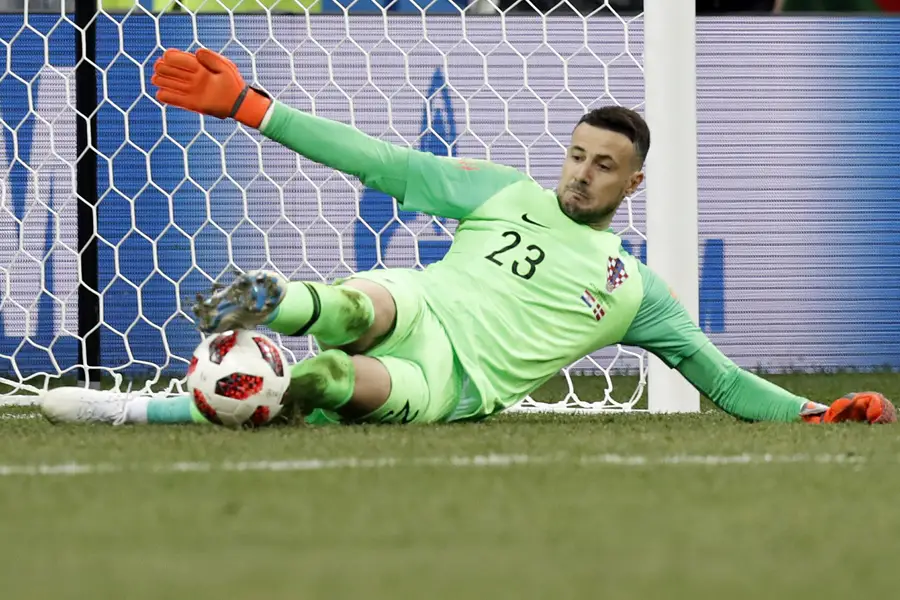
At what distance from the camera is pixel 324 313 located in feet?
8.32

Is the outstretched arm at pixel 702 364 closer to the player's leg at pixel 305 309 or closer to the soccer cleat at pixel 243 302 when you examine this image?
the player's leg at pixel 305 309

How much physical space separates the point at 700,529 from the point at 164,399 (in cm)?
147

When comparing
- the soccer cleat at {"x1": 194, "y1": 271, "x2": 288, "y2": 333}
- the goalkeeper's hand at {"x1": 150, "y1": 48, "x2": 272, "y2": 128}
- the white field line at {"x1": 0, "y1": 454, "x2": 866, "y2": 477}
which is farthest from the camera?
the goalkeeper's hand at {"x1": 150, "y1": 48, "x2": 272, "y2": 128}

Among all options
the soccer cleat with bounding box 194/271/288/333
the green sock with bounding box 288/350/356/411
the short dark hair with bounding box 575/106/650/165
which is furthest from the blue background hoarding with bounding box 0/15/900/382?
the soccer cleat with bounding box 194/271/288/333

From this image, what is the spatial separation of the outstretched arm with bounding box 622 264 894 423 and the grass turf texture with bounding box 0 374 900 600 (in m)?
0.48

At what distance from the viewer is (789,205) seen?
534 centimetres

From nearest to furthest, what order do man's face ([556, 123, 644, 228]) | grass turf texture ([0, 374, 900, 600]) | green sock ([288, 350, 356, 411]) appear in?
grass turf texture ([0, 374, 900, 600]) < green sock ([288, 350, 356, 411]) < man's face ([556, 123, 644, 228])

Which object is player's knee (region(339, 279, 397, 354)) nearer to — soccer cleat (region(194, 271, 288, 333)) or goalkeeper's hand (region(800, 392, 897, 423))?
soccer cleat (region(194, 271, 288, 333))

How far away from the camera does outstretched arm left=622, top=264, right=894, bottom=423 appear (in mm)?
3004

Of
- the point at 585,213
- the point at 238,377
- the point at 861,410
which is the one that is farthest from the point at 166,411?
the point at 861,410

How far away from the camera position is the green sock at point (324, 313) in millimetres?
2488

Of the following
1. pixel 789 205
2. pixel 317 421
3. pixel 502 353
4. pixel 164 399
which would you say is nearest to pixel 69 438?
pixel 164 399

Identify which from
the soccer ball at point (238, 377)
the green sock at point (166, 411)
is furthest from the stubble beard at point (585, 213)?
the green sock at point (166, 411)

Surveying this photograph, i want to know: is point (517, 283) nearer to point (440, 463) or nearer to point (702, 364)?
point (702, 364)
